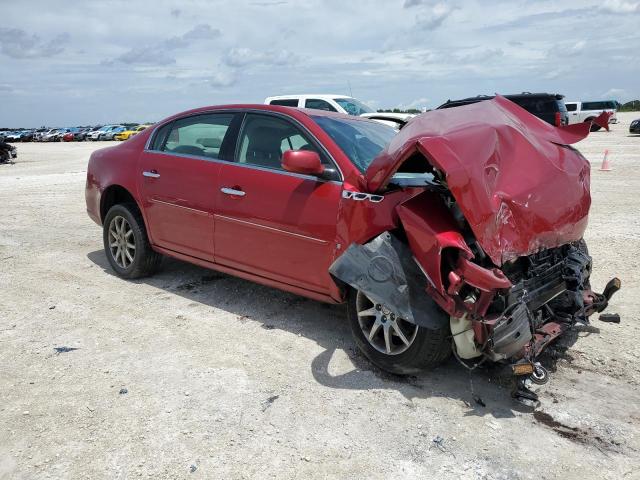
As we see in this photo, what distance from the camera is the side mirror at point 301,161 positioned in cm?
383

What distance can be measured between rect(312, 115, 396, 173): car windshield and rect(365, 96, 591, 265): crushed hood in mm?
491

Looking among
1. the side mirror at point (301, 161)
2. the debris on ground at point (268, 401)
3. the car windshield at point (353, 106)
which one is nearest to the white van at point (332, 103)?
the car windshield at point (353, 106)

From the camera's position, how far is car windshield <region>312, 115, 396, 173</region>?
4.20 metres

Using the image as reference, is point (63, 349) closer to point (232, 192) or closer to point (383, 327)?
point (232, 192)

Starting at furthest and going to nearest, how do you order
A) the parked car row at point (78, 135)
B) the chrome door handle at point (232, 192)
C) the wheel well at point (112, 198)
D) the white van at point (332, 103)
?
the parked car row at point (78, 135) < the white van at point (332, 103) < the wheel well at point (112, 198) < the chrome door handle at point (232, 192)

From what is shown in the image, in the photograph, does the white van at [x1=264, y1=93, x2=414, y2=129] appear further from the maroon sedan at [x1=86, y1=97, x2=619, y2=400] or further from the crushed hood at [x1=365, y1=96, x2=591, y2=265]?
the crushed hood at [x1=365, y1=96, x2=591, y2=265]

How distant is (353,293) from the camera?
3844 mm

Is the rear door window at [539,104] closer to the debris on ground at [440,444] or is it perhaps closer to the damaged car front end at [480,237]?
the damaged car front end at [480,237]

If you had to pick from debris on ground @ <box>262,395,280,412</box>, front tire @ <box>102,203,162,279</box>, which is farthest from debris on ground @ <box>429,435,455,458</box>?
front tire @ <box>102,203,162,279</box>

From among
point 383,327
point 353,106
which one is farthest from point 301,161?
point 353,106

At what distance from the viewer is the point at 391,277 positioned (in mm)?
3422

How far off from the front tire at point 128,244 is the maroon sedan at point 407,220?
0.50 meters

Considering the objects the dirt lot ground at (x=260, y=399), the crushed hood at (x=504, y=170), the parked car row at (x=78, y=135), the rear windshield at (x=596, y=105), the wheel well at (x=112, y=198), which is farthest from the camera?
the parked car row at (x=78, y=135)

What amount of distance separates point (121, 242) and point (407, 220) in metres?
3.54
